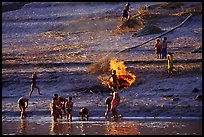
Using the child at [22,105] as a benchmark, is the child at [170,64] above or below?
above

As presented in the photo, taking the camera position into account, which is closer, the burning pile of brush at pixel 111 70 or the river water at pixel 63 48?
the river water at pixel 63 48

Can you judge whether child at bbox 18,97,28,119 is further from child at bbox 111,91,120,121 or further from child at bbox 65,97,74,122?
child at bbox 111,91,120,121

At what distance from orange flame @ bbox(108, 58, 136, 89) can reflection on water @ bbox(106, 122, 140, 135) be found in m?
5.02

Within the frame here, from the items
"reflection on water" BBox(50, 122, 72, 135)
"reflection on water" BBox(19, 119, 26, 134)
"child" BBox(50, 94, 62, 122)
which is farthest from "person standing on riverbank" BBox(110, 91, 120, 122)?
"reflection on water" BBox(19, 119, 26, 134)

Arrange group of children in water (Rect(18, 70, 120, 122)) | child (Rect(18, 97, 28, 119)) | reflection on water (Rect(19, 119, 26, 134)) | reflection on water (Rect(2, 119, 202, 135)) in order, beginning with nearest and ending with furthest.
Answer: reflection on water (Rect(2, 119, 202, 135)) → reflection on water (Rect(19, 119, 26, 134)) → group of children in water (Rect(18, 70, 120, 122)) → child (Rect(18, 97, 28, 119))

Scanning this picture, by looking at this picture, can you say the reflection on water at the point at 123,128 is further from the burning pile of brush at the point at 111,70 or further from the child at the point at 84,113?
the burning pile of brush at the point at 111,70

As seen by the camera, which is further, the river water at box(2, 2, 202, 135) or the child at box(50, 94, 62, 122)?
the child at box(50, 94, 62, 122)

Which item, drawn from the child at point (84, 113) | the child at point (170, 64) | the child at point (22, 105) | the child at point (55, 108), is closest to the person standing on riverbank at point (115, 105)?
the child at point (84, 113)

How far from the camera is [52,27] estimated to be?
44.4 m

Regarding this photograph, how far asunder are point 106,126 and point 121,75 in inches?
265

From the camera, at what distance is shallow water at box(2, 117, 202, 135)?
19.0 meters

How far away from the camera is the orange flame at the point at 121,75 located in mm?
26734

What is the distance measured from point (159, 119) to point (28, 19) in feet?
89.3

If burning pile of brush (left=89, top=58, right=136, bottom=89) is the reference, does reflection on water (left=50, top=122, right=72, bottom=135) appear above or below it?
below
